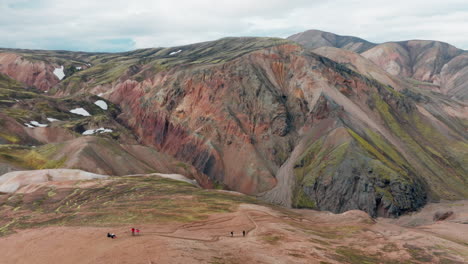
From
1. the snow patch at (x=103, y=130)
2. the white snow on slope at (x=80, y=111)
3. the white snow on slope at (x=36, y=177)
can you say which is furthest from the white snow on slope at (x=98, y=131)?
the white snow on slope at (x=36, y=177)

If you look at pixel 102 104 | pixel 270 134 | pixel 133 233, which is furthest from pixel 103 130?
pixel 133 233

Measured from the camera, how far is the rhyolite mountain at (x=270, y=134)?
3383 inches

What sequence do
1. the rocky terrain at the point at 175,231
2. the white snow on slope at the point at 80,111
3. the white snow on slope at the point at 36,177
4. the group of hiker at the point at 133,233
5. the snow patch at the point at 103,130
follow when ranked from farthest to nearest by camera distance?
the white snow on slope at the point at 80,111 → the snow patch at the point at 103,130 → the white snow on slope at the point at 36,177 → the group of hiker at the point at 133,233 → the rocky terrain at the point at 175,231

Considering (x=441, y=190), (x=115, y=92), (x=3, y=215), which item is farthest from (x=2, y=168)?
(x=441, y=190)

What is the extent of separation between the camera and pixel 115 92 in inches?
6481

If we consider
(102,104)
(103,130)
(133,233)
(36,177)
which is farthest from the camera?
(102,104)

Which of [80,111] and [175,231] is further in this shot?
[80,111]

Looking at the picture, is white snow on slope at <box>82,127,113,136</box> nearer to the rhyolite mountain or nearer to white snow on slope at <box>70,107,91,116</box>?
the rhyolite mountain

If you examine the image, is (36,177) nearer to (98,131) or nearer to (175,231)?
(175,231)

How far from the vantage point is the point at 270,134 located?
384 ft

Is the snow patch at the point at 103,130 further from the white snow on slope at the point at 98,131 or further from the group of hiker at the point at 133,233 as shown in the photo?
the group of hiker at the point at 133,233

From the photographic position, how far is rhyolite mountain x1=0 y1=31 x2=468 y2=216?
85938 millimetres

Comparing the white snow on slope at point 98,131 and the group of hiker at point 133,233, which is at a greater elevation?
the group of hiker at point 133,233

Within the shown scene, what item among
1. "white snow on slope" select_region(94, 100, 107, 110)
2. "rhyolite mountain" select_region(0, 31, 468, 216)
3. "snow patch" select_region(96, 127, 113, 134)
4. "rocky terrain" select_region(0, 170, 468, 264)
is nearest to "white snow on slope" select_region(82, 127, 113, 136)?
"snow patch" select_region(96, 127, 113, 134)
